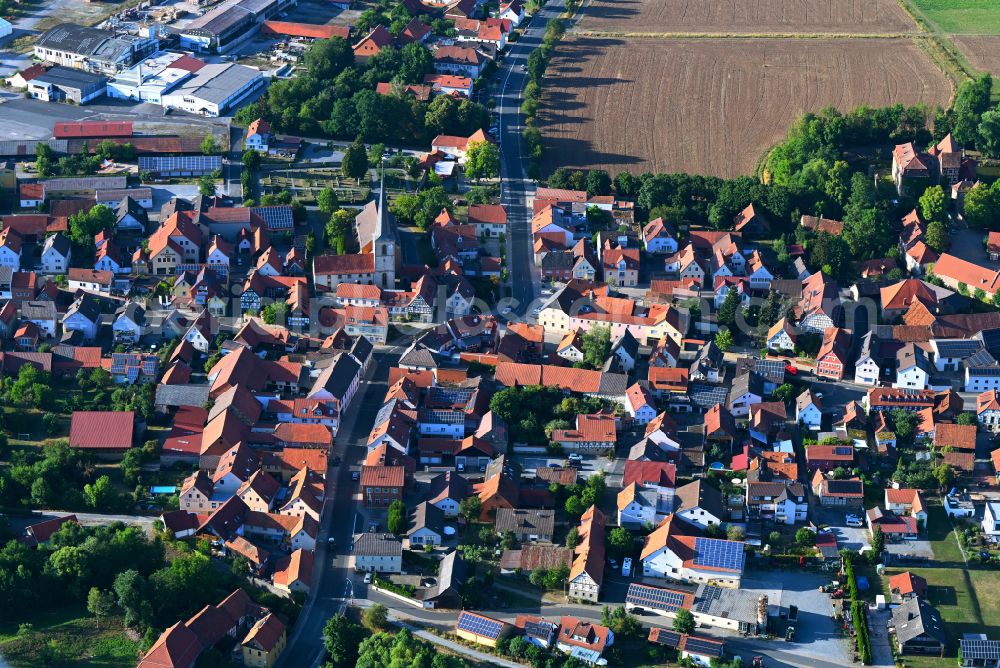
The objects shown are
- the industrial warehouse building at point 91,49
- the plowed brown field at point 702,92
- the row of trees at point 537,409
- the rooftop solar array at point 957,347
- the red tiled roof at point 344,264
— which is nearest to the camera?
the row of trees at point 537,409

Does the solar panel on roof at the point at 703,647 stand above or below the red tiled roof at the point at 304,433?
below

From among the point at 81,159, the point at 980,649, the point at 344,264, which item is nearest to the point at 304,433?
the point at 344,264

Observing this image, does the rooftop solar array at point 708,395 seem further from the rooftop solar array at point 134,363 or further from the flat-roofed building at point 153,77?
the flat-roofed building at point 153,77

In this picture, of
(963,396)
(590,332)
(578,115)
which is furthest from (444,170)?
(963,396)

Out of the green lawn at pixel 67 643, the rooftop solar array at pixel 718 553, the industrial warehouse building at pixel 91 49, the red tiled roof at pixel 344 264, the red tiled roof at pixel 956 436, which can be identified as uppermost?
the industrial warehouse building at pixel 91 49

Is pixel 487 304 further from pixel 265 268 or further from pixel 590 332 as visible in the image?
pixel 265 268

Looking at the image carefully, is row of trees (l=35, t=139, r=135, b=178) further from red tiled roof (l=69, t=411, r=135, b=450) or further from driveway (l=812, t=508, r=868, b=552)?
driveway (l=812, t=508, r=868, b=552)

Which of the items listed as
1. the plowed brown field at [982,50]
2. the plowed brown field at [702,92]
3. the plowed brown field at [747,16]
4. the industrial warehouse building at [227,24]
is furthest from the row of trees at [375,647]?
the plowed brown field at [747,16]

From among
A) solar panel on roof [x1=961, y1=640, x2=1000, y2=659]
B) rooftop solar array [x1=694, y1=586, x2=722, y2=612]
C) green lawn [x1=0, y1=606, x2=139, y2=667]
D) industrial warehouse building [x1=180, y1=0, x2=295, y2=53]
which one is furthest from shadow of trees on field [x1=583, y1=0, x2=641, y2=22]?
green lawn [x1=0, y1=606, x2=139, y2=667]
